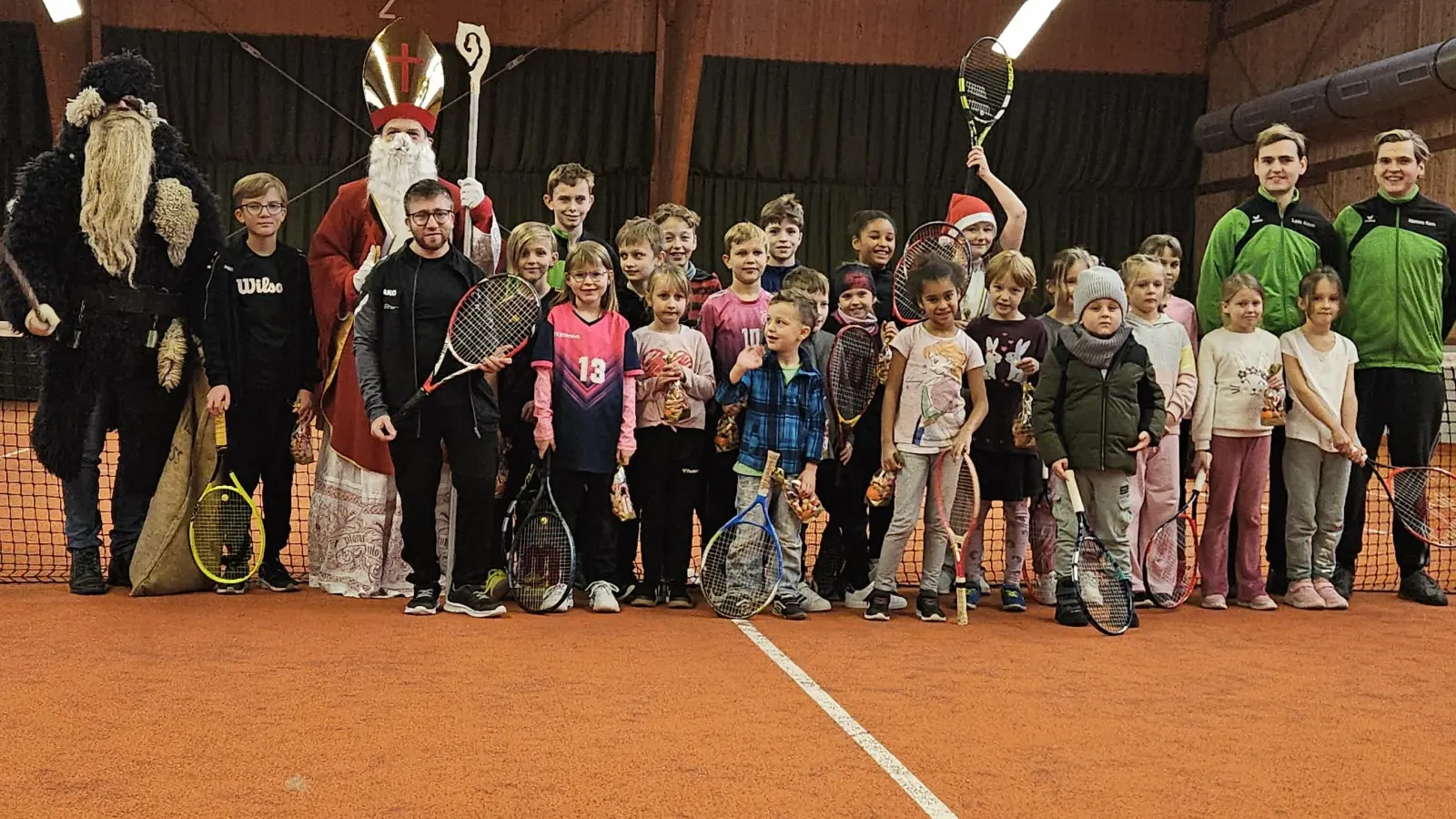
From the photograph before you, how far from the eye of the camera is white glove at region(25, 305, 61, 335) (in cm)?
541

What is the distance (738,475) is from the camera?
18.5ft

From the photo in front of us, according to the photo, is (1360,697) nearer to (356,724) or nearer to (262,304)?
(356,724)

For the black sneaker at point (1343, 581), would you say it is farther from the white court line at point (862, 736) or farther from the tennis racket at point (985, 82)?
the white court line at point (862, 736)

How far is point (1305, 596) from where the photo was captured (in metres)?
6.25

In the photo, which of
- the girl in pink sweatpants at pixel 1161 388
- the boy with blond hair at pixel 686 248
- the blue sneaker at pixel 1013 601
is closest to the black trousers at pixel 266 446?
the boy with blond hair at pixel 686 248

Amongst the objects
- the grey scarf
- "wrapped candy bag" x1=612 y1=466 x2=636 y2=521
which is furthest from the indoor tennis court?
the grey scarf

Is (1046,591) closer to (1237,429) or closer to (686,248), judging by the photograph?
(1237,429)

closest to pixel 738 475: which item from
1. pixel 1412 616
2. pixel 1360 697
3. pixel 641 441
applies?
pixel 641 441

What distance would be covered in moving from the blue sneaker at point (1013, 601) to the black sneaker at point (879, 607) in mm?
632

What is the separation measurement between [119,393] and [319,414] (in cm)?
81

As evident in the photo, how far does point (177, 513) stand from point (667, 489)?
198 centimetres

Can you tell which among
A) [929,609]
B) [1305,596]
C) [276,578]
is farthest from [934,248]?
[276,578]

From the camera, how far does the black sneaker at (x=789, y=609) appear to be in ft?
18.3

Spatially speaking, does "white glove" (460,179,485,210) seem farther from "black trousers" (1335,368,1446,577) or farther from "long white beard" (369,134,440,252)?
"black trousers" (1335,368,1446,577)
